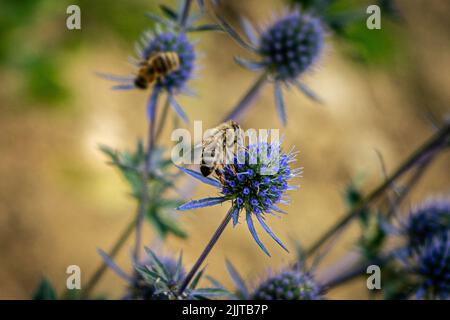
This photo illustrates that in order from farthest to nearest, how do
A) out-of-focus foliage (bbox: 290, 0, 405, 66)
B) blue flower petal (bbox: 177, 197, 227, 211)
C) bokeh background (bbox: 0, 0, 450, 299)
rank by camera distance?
bokeh background (bbox: 0, 0, 450, 299), out-of-focus foliage (bbox: 290, 0, 405, 66), blue flower petal (bbox: 177, 197, 227, 211)

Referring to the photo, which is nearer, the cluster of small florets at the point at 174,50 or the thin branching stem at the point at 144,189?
the thin branching stem at the point at 144,189

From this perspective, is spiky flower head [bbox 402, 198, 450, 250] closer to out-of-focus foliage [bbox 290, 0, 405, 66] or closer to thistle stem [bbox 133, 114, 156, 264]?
out-of-focus foliage [bbox 290, 0, 405, 66]

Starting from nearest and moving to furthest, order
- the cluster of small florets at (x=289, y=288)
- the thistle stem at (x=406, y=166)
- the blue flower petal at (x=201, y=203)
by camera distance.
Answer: the blue flower petal at (x=201, y=203)
the cluster of small florets at (x=289, y=288)
the thistle stem at (x=406, y=166)

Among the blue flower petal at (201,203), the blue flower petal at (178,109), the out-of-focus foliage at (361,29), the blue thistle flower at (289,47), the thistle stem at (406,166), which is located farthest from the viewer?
the out-of-focus foliage at (361,29)

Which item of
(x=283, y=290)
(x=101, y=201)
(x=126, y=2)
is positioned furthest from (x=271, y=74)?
(x=126, y=2)

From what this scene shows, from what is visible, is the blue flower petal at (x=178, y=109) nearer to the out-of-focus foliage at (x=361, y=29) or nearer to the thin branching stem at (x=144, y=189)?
the thin branching stem at (x=144, y=189)

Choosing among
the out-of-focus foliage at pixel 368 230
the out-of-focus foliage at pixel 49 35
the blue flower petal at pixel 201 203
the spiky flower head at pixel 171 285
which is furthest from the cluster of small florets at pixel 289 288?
the out-of-focus foliage at pixel 49 35

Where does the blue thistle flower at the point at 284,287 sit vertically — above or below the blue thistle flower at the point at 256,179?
below

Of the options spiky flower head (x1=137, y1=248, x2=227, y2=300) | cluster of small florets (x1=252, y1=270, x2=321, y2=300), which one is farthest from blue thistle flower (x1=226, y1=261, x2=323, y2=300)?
spiky flower head (x1=137, y1=248, x2=227, y2=300)
